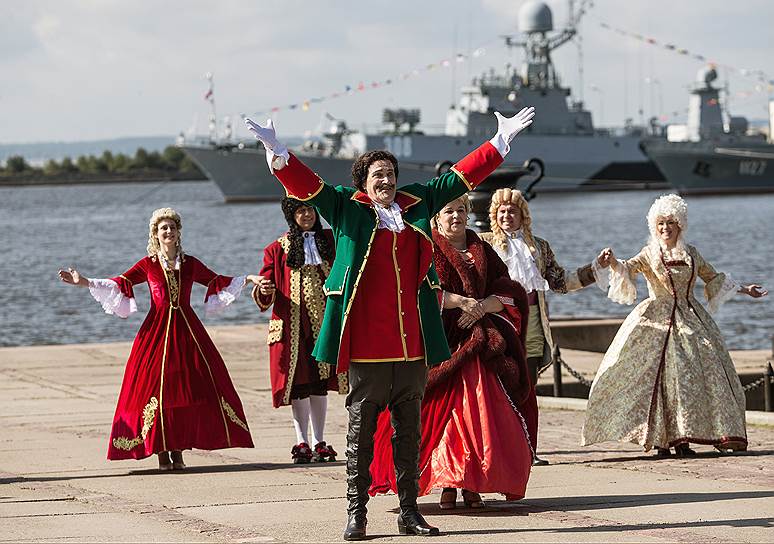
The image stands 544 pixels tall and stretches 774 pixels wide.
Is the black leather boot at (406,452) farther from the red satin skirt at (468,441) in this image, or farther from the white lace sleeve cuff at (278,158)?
the white lace sleeve cuff at (278,158)

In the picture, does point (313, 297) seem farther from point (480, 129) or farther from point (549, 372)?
point (480, 129)

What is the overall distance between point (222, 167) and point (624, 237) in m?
43.3

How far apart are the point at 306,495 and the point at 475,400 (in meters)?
0.98

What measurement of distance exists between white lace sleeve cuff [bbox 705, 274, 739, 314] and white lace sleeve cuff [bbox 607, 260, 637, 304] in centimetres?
48

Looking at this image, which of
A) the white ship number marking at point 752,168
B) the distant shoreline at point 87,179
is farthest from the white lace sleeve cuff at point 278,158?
the distant shoreline at point 87,179

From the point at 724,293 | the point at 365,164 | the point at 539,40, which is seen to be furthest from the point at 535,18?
the point at 365,164

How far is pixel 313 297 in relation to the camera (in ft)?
29.5

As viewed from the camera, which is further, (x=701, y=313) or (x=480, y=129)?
(x=480, y=129)

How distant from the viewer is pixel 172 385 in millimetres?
8570

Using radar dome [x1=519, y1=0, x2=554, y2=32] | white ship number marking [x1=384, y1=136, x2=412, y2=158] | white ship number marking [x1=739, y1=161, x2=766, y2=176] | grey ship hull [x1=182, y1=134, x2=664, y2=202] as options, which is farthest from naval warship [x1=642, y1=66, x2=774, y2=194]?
white ship number marking [x1=384, y1=136, x2=412, y2=158]

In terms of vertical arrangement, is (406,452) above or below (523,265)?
below

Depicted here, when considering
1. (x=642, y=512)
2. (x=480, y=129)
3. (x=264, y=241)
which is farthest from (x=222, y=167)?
(x=642, y=512)

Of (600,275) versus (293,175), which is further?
(600,275)

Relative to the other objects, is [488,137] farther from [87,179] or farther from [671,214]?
[87,179]
